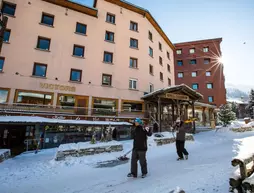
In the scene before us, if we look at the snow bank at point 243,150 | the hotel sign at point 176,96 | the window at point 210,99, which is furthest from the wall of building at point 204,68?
the snow bank at point 243,150

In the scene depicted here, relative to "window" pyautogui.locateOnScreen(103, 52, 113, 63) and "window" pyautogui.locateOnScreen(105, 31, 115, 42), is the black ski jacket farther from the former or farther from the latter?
"window" pyautogui.locateOnScreen(105, 31, 115, 42)

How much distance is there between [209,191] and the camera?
328 cm

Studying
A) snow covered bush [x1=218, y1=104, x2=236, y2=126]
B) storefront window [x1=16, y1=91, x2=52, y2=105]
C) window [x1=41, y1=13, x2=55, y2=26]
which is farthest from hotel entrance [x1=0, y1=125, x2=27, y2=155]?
snow covered bush [x1=218, y1=104, x2=236, y2=126]

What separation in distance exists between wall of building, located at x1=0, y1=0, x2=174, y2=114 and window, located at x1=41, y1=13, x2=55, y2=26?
1.15 ft

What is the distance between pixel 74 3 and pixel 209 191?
60.6 feet

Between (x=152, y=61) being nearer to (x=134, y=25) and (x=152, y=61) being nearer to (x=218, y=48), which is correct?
(x=134, y=25)

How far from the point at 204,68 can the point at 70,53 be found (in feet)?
93.0

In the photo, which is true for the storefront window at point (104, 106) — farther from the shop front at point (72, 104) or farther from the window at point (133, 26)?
the window at point (133, 26)

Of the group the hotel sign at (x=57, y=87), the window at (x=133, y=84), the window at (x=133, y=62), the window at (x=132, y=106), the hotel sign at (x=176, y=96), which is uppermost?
the window at (x=133, y=62)

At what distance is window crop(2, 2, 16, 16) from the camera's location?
13367mm

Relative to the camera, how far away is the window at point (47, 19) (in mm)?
14491

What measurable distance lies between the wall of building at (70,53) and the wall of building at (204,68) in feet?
55.1

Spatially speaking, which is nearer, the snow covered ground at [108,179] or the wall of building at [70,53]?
the snow covered ground at [108,179]

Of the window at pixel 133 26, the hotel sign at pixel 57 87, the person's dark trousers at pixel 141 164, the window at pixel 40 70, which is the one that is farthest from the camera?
the window at pixel 133 26
